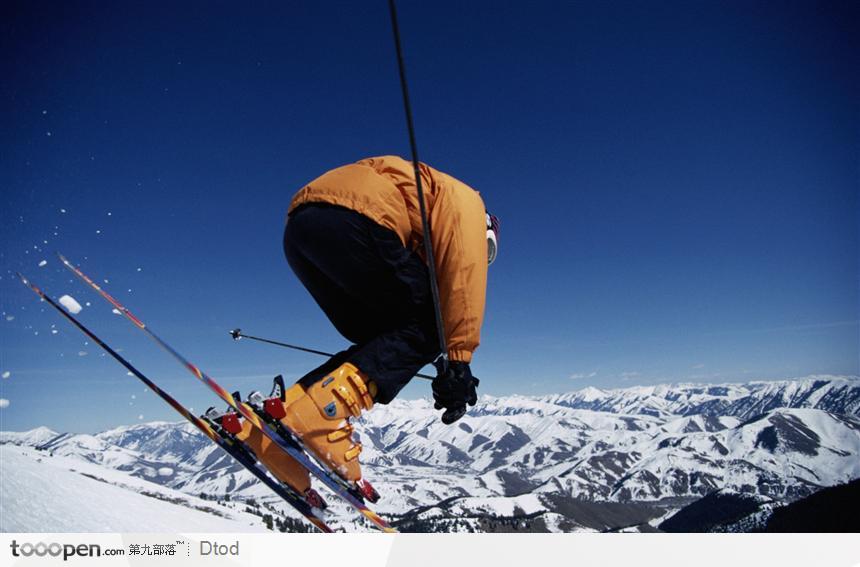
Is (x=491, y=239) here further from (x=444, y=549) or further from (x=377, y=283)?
(x=444, y=549)

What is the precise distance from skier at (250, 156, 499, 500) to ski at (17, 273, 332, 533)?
0.57ft

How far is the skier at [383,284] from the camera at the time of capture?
120 inches

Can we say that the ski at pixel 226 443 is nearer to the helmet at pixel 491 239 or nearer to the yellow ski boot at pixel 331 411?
the yellow ski boot at pixel 331 411

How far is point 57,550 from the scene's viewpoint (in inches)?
159

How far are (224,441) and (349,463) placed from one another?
2.64ft

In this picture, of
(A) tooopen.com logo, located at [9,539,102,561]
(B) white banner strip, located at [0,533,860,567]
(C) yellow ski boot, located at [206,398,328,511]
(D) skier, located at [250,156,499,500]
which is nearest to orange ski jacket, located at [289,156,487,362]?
(D) skier, located at [250,156,499,500]

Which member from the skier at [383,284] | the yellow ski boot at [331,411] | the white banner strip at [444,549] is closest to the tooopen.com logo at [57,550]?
the white banner strip at [444,549]

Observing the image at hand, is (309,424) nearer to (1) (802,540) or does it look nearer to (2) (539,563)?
(2) (539,563)

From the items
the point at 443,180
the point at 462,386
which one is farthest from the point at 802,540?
the point at 443,180

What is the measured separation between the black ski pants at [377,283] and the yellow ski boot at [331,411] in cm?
10

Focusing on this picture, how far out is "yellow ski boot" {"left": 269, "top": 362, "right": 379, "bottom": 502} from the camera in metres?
2.99

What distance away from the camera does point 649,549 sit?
15.8 feet

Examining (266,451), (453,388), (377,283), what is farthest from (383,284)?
(266,451)

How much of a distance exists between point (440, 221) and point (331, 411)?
135 cm
